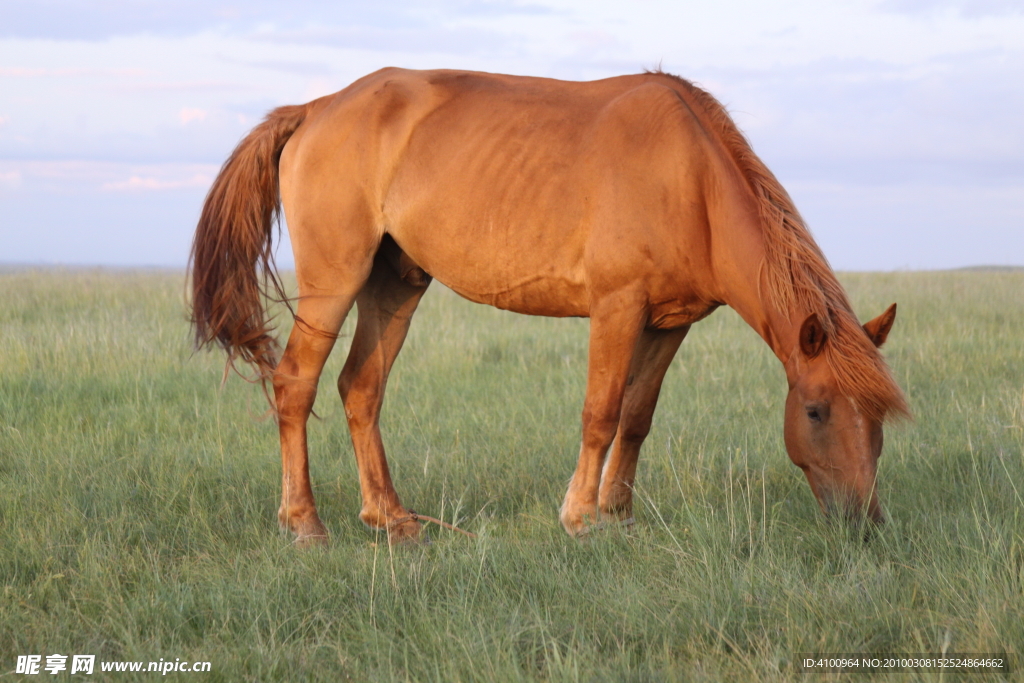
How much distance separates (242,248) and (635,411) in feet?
6.95

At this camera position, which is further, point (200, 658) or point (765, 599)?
point (765, 599)

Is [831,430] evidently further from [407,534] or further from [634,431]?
[407,534]

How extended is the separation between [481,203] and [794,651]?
7.33 ft

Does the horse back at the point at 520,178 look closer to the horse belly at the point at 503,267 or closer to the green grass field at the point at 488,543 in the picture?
the horse belly at the point at 503,267

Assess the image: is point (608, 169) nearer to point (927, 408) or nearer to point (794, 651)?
point (794, 651)

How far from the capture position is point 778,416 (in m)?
5.59

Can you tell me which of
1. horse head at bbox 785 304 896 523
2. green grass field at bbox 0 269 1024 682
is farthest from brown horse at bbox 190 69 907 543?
green grass field at bbox 0 269 1024 682

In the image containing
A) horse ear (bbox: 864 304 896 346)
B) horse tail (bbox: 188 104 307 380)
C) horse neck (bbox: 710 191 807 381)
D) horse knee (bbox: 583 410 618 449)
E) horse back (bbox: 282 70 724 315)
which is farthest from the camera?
horse tail (bbox: 188 104 307 380)

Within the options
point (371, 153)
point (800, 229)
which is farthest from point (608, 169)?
point (371, 153)

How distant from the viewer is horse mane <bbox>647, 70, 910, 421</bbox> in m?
2.91

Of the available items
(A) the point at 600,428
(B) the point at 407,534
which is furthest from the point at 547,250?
(B) the point at 407,534

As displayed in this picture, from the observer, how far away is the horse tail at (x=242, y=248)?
13.4ft

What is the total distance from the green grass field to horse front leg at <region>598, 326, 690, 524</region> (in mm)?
164

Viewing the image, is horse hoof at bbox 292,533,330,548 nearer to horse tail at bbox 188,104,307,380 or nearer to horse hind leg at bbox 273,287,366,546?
horse hind leg at bbox 273,287,366,546
